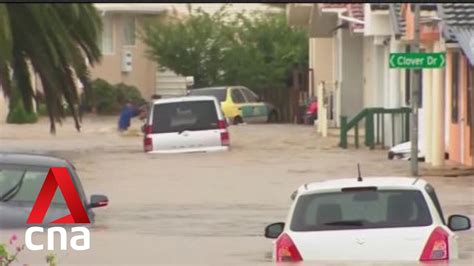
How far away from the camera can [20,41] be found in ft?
107

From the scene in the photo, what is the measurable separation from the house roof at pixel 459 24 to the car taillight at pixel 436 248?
1506cm

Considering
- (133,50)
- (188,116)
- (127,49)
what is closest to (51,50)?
(188,116)

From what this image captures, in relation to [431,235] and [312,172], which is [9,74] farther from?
[431,235]

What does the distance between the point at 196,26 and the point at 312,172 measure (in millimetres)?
32085

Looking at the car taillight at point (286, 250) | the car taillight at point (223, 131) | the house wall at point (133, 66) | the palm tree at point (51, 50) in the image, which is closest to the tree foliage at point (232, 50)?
the house wall at point (133, 66)

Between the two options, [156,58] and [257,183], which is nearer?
[257,183]

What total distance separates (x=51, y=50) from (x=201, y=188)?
5795 mm

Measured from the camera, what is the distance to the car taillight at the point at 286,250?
516 inches

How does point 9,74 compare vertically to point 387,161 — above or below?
above

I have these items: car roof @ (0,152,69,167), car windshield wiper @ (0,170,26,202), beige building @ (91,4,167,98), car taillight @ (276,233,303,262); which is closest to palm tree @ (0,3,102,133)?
car roof @ (0,152,69,167)

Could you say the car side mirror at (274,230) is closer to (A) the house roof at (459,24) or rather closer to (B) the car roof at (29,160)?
(B) the car roof at (29,160)

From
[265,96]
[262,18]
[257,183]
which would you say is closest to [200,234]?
[257,183]

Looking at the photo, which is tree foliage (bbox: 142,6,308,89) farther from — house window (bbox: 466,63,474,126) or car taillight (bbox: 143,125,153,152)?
house window (bbox: 466,63,474,126)

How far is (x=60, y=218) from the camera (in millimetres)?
17547
